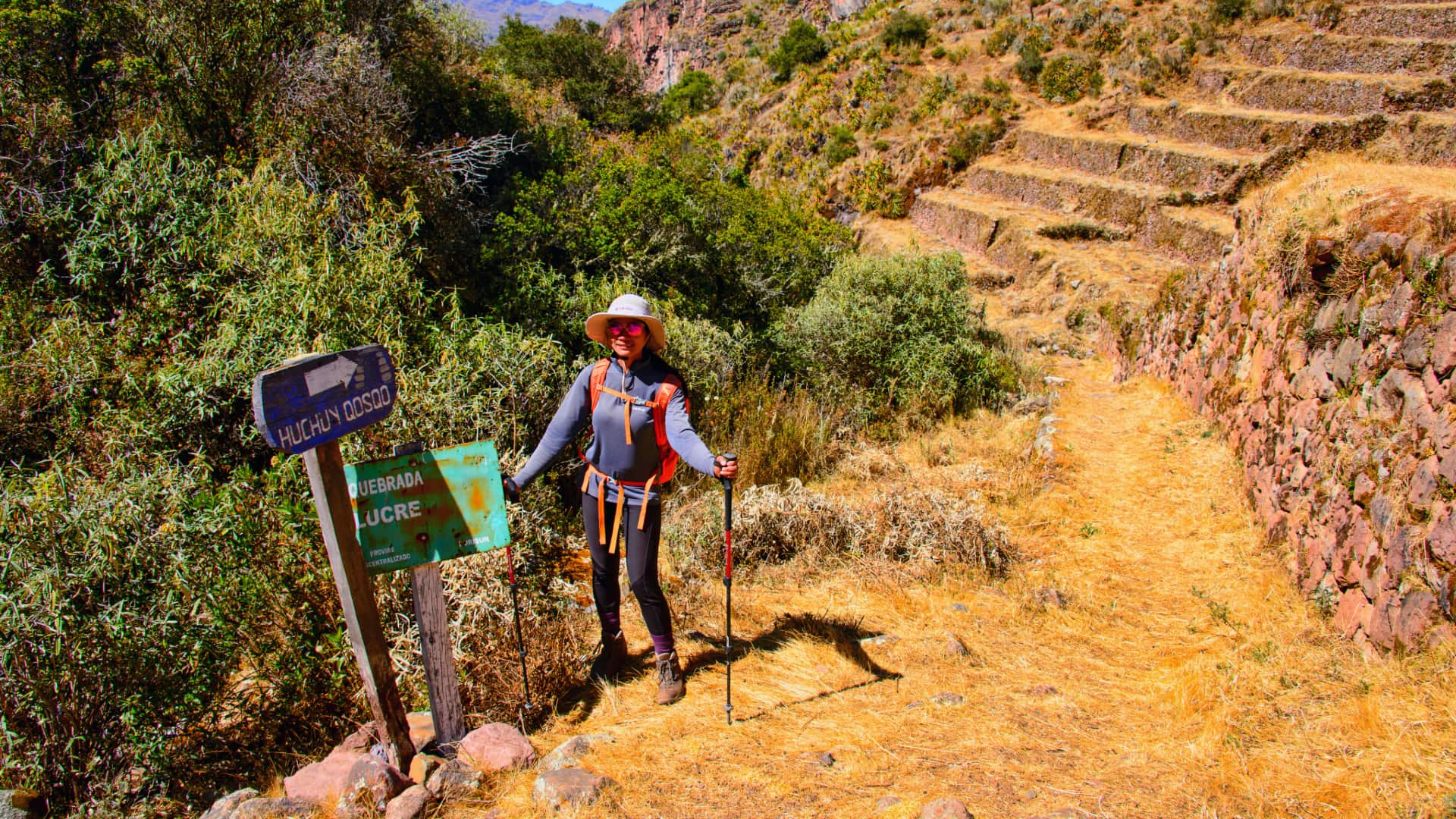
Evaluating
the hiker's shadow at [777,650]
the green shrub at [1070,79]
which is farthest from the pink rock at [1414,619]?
the green shrub at [1070,79]

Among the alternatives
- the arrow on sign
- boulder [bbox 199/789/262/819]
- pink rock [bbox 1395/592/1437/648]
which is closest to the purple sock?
boulder [bbox 199/789/262/819]

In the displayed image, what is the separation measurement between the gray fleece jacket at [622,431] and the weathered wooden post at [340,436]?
723 mm

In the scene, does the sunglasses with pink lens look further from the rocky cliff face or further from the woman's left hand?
the rocky cliff face

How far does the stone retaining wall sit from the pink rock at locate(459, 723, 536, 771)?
153 inches

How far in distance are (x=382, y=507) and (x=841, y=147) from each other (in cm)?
2380

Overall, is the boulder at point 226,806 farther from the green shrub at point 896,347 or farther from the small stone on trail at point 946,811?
the green shrub at point 896,347

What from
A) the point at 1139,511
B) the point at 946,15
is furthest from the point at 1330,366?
the point at 946,15

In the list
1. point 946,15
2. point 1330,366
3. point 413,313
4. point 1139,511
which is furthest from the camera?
point 946,15

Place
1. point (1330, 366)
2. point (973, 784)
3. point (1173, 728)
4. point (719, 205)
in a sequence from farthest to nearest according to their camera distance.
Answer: point (719, 205) < point (1330, 366) < point (1173, 728) < point (973, 784)

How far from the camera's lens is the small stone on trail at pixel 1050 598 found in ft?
16.7

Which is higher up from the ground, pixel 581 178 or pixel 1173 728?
pixel 581 178

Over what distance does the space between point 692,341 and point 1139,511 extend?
4164 mm

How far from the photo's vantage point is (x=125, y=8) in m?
7.45

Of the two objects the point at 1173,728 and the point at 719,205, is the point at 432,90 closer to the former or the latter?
the point at 719,205
